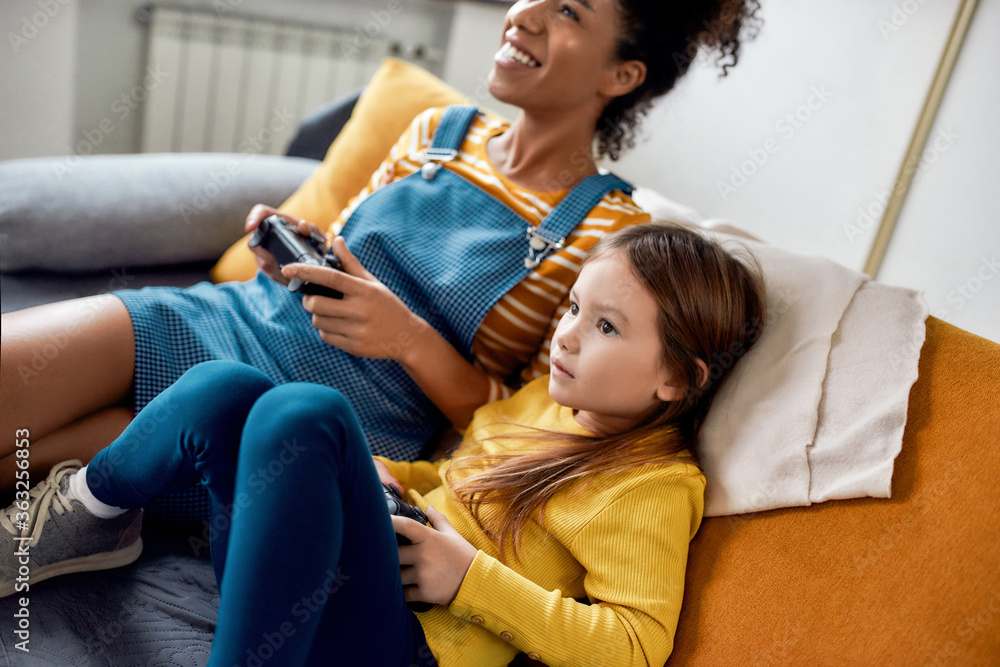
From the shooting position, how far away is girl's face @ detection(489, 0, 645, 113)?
1.14m

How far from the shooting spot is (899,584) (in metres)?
0.75

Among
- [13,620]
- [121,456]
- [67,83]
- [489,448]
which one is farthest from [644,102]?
[67,83]

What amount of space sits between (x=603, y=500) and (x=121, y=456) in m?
0.48

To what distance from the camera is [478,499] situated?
35.3 inches

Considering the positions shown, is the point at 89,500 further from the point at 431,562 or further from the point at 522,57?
the point at 522,57

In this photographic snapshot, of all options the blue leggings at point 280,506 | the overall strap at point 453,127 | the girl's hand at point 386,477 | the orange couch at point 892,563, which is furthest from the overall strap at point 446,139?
the orange couch at point 892,563

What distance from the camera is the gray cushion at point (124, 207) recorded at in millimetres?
1304

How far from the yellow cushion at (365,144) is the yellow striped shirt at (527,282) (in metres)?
0.26

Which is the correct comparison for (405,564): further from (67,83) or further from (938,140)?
→ (67,83)

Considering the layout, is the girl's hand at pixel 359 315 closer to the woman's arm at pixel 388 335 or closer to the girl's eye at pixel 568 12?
the woman's arm at pixel 388 335

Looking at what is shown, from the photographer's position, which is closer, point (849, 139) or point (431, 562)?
point (431, 562)

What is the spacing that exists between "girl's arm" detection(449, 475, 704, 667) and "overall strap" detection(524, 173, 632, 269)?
0.41 metres

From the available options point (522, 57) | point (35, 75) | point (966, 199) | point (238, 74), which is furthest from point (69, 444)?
point (238, 74)

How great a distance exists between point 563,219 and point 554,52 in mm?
239
